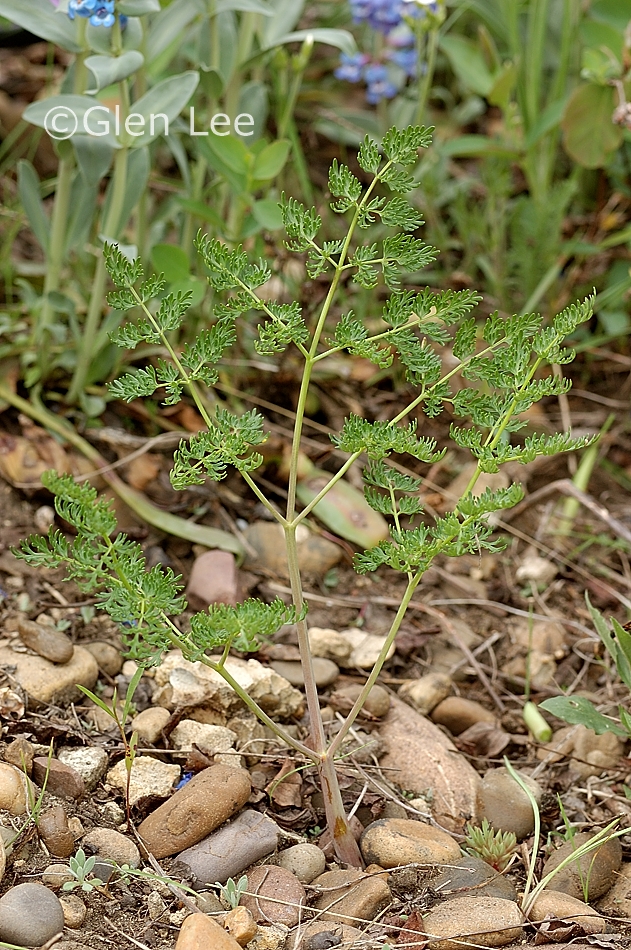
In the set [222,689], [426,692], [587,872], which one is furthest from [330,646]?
[587,872]

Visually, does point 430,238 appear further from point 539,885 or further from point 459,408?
point 539,885

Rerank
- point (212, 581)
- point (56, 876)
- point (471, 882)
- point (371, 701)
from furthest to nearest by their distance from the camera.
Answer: point (212, 581) < point (371, 701) < point (471, 882) < point (56, 876)

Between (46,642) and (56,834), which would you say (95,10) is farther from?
(56,834)

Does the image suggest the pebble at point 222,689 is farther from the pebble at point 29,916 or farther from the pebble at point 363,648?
the pebble at point 29,916

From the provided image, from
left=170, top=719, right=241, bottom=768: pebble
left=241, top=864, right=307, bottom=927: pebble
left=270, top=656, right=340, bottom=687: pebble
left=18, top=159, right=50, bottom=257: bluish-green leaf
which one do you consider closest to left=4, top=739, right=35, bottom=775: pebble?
left=170, top=719, right=241, bottom=768: pebble

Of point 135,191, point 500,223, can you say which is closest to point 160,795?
point 135,191
